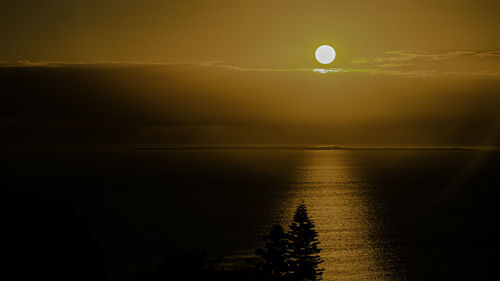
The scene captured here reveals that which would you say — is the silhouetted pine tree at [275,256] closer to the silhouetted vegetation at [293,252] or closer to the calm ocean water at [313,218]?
the silhouetted vegetation at [293,252]

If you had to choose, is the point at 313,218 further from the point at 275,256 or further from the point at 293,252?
the point at 275,256

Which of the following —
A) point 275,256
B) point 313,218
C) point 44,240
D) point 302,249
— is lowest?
point 44,240

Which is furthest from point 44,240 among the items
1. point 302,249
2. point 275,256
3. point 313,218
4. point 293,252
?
point 313,218

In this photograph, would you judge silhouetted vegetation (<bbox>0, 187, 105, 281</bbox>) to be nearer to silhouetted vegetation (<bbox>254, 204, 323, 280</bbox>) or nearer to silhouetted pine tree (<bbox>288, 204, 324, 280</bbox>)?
silhouetted vegetation (<bbox>254, 204, 323, 280</bbox>)

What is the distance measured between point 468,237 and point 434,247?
8.59 metres

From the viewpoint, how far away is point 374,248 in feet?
216

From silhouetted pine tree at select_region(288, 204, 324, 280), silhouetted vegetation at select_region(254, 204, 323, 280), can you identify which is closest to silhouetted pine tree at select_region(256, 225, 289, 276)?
silhouetted vegetation at select_region(254, 204, 323, 280)

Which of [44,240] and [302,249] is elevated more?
[302,249]

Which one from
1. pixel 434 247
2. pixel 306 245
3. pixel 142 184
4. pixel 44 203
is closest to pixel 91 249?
pixel 44 203

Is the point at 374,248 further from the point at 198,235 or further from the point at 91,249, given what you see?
the point at 91,249

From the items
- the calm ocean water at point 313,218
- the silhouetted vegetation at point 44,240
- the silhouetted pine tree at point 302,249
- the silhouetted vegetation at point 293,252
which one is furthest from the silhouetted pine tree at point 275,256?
the calm ocean water at point 313,218

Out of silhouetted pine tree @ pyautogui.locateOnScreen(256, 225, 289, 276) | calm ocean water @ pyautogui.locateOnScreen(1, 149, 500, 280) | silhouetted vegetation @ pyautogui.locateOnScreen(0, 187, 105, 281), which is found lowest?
silhouetted vegetation @ pyautogui.locateOnScreen(0, 187, 105, 281)

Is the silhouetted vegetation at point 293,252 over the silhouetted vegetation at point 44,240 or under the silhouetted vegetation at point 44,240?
over

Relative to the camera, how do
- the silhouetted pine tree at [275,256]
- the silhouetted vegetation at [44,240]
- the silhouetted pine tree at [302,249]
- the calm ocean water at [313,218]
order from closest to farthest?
the silhouetted vegetation at [44,240] < the silhouetted pine tree at [275,256] < the silhouetted pine tree at [302,249] < the calm ocean water at [313,218]
